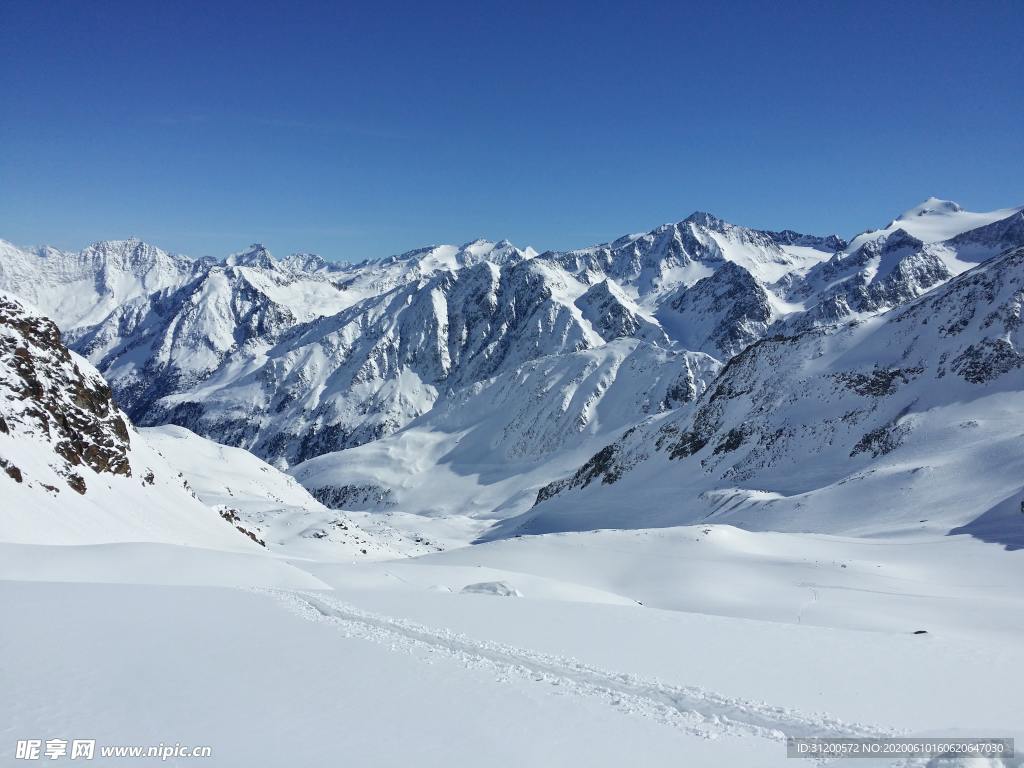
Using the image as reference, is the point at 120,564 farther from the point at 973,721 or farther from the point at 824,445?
the point at 824,445

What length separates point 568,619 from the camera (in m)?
18.9

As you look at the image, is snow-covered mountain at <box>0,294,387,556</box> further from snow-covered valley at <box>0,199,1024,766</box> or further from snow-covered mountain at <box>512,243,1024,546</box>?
snow-covered mountain at <box>512,243,1024,546</box>

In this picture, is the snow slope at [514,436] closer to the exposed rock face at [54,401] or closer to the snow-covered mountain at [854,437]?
the snow-covered mountain at [854,437]

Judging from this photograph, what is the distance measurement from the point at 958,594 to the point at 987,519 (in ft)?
72.8

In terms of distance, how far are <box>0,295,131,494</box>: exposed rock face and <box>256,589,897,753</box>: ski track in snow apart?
37.0m

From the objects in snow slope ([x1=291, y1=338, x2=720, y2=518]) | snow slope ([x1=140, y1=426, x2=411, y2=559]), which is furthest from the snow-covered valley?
snow slope ([x1=291, y1=338, x2=720, y2=518])

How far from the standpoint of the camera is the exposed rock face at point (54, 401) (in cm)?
4322

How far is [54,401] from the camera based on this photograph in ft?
151

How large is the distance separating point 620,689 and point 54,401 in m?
49.4

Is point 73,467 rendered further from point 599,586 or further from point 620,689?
point 620,689

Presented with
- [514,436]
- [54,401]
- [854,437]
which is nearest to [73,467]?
[54,401]

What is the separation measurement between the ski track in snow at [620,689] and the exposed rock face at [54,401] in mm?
36983

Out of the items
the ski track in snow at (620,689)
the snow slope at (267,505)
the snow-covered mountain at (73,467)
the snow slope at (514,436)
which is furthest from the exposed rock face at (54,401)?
the snow slope at (514,436)

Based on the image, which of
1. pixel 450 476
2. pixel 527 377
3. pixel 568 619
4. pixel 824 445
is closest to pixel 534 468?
pixel 450 476
